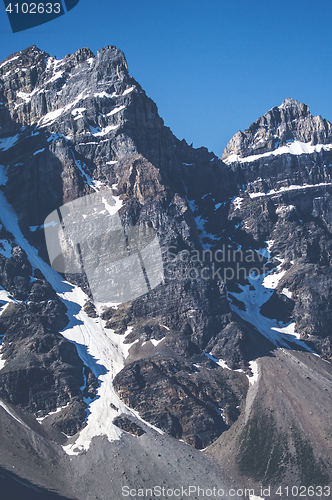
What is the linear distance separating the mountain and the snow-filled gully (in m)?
0.44

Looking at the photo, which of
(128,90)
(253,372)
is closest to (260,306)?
(253,372)

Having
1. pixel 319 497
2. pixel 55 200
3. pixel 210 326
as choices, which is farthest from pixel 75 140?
pixel 319 497

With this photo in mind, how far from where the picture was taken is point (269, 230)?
189m

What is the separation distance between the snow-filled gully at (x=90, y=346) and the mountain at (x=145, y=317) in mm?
440

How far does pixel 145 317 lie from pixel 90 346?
58.1ft

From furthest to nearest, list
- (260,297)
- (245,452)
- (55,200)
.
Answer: (55,200)
(260,297)
(245,452)

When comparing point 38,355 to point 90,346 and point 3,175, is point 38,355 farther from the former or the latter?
point 3,175

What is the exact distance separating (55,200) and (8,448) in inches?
3685

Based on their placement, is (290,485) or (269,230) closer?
(290,485)

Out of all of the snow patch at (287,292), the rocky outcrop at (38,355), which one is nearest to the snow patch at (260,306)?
the snow patch at (287,292)

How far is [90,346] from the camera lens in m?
142

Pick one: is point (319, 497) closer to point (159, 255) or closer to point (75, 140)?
point (159, 255)

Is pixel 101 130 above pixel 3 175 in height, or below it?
above

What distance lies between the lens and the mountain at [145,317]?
109688mm
